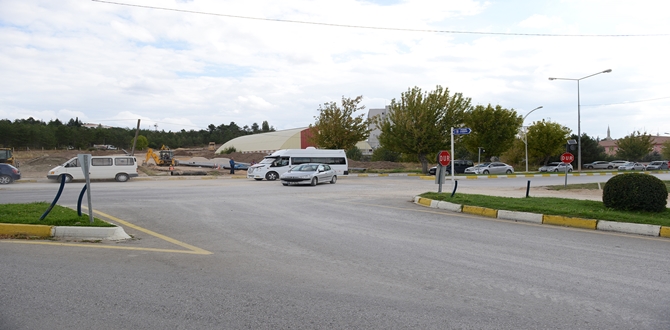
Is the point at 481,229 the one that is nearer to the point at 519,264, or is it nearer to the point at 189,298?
the point at 519,264

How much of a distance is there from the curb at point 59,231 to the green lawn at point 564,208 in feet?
29.8

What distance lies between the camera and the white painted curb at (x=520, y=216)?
1151 cm

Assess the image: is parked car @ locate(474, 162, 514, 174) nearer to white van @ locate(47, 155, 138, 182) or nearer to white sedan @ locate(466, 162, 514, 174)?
white sedan @ locate(466, 162, 514, 174)

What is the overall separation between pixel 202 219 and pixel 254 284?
616 cm

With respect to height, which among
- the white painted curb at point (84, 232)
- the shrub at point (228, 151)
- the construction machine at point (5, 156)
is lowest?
the white painted curb at point (84, 232)

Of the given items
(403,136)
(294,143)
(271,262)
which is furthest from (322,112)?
(271,262)

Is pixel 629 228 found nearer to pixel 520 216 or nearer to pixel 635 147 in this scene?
pixel 520 216

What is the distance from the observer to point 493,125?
48750mm

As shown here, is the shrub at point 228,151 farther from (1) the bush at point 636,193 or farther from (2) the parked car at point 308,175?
(1) the bush at point 636,193

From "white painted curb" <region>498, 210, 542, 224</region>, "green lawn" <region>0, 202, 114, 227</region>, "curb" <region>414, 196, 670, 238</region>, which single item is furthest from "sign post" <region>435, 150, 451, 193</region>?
"green lawn" <region>0, 202, 114, 227</region>

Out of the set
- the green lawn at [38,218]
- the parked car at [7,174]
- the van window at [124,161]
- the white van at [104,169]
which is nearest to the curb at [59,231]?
the green lawn at [38,218]

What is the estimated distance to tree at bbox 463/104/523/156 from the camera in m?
48.6

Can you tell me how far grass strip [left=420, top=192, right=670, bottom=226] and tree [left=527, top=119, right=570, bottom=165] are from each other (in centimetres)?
4783

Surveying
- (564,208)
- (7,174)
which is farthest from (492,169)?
(7,174)
